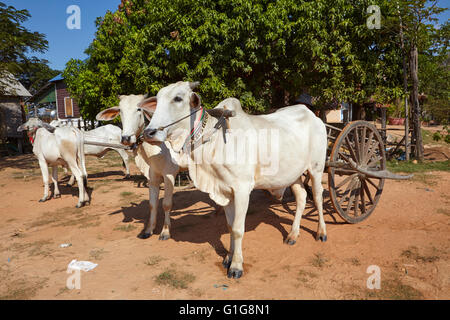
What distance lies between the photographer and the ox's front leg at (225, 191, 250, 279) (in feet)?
11.0

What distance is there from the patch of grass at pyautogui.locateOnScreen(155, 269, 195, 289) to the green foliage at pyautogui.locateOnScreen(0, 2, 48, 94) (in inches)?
516

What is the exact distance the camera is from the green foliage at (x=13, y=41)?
1207 centimetres

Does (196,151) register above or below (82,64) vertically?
below

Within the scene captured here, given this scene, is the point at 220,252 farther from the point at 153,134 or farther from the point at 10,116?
the point at 10,116

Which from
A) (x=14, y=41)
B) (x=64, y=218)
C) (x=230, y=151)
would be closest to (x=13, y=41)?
(x=14, y=41)

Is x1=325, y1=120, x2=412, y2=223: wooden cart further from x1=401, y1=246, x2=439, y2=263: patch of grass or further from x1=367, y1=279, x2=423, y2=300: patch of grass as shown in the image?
x1=367, y1=279, x2=423, y2=300: patch of grass

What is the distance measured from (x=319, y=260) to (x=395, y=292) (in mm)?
939

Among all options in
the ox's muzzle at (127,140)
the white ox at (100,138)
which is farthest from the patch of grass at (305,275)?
the white ox at (100,138)

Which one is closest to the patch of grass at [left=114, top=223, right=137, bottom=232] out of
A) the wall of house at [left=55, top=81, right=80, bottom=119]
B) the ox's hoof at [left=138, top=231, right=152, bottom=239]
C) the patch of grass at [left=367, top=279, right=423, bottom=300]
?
the ox's hoof at [left=138, top=231, right=152, bottom=239]
